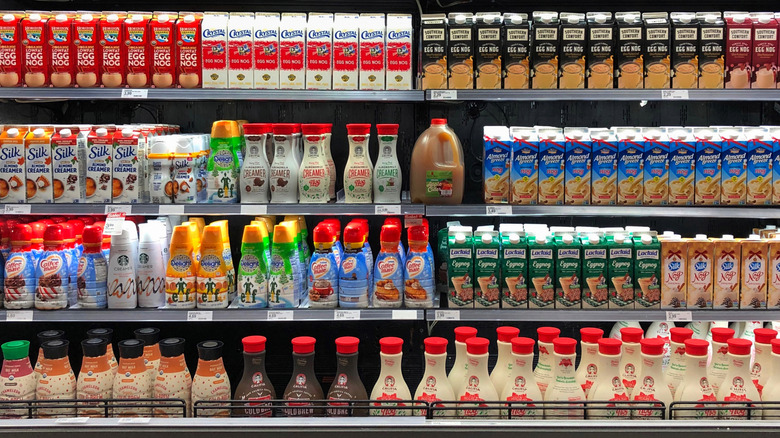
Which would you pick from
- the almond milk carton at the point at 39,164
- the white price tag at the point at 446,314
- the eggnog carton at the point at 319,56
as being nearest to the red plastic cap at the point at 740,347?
the white price tag at the point at 446,314

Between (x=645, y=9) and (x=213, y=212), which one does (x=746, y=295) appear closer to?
(x=645, y=9)

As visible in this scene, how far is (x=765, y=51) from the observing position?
8.45 feet

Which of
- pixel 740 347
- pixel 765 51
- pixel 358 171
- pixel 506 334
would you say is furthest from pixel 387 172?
pixel 765 51

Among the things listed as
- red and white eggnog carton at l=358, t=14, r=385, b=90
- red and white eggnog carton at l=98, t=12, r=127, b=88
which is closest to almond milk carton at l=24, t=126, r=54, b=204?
red and white eggnog carton at l=98, t=12, r=127, b=88

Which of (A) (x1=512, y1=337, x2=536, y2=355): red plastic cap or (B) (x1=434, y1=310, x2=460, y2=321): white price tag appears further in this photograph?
(B) (x1=434, y1=310, x2=460, y2=321): white price tag

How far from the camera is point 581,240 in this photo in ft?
8.48

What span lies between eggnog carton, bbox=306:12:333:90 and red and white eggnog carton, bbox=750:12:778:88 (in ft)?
5.12

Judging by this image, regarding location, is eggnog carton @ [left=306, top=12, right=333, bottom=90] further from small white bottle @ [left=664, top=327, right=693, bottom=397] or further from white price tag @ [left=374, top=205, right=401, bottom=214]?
small white bottle @ [left=664, top=327, right=693, bottom=397]

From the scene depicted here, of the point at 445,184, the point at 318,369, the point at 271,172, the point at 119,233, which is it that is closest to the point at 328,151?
the point at 271,172

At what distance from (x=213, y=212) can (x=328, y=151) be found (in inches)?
19.4

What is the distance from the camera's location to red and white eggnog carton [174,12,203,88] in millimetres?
2625

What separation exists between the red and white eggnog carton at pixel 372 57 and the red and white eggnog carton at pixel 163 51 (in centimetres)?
70

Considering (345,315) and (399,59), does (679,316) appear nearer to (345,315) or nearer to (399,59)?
(345,315)

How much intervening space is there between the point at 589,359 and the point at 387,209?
0.88m
